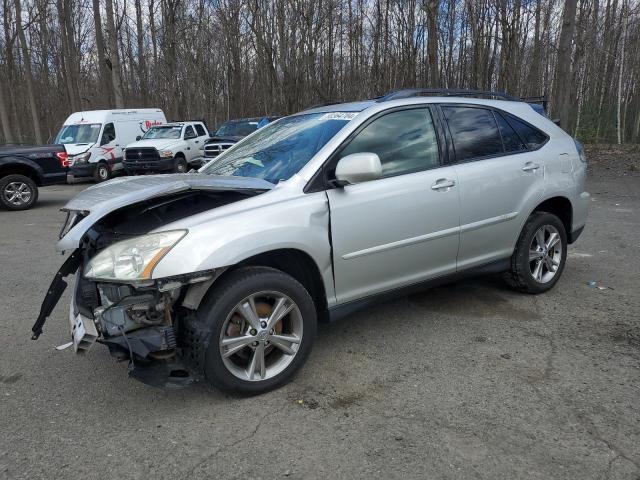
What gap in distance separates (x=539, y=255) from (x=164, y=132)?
15.7 meters

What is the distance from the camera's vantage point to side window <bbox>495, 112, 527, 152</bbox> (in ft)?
14.5

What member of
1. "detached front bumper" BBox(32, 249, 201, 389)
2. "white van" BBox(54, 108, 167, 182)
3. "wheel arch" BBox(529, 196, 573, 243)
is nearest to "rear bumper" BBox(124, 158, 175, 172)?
"white van" BBox(54, 108, 167, 182)

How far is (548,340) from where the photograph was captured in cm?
381

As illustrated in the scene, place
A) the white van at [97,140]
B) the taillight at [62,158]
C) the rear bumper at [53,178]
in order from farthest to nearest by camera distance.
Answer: the white van at [97,140], the taillight at [62,158], the rear bumper at [53,178]

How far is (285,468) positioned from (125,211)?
1.74 meters

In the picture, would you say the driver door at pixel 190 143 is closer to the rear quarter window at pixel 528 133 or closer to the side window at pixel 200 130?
the side window at pixel 200 130

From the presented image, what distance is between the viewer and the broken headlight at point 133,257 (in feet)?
8.96

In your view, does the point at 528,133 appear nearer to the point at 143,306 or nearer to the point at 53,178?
the point at 143,306

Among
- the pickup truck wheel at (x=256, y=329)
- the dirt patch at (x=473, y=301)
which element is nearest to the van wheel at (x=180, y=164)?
the dirt patch at (x=473, y=301)

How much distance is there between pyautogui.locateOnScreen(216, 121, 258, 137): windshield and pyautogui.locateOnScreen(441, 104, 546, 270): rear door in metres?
15.0

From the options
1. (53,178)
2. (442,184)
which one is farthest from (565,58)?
(53,178)

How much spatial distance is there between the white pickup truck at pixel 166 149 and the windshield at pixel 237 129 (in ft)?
2.42

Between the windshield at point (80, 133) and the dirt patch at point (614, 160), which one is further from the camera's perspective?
the windshield at point (80, 133)

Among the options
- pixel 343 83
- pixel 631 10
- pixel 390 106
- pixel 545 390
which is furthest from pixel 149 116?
pixel 631 10
